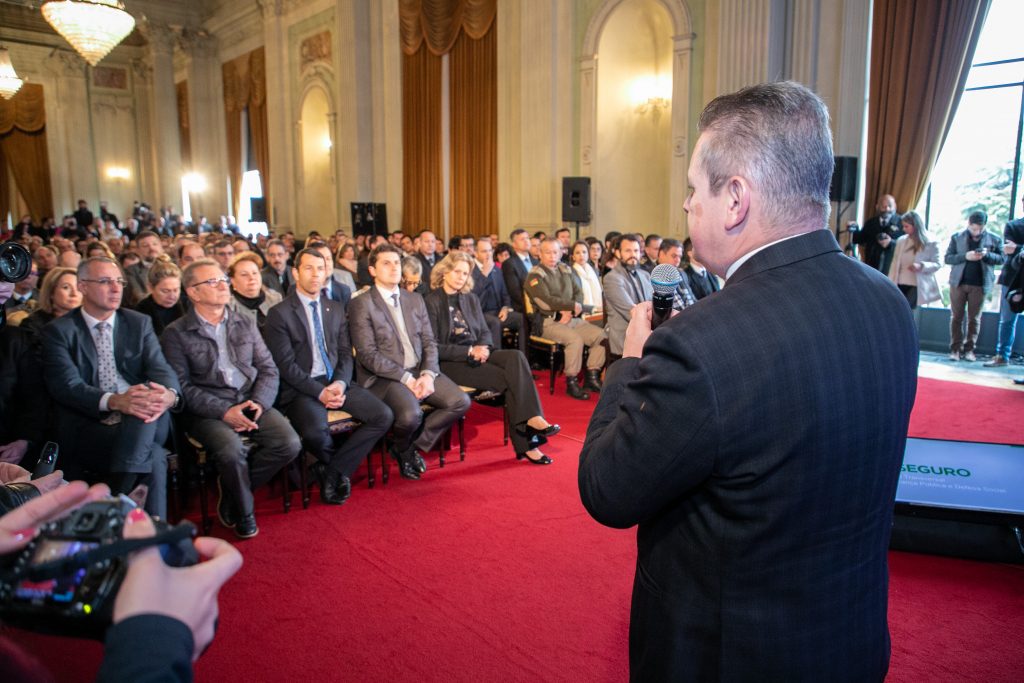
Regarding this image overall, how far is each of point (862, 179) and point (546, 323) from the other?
4195 millimetres

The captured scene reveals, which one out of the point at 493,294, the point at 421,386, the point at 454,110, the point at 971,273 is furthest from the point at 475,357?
the point at 454,110

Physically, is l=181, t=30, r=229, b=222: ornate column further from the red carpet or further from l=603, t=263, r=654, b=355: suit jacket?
the red carpet

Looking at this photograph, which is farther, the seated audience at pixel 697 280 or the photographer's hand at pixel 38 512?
the seated audience at pixel 697 280

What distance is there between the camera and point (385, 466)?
3951 millimetres

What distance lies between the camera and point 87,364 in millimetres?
3131

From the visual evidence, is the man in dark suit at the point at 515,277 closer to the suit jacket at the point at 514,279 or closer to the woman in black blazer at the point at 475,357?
the suit jacket at the point at 514,279

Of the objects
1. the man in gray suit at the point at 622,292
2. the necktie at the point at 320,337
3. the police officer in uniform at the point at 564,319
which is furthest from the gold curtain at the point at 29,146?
the necktie at the point at 320,337

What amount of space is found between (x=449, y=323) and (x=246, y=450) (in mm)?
1720

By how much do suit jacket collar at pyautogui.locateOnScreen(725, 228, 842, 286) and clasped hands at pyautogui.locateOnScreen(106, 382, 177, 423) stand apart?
9.23ft

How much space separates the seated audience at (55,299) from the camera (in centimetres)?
349

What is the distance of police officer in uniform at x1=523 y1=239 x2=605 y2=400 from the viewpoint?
6.00 meters

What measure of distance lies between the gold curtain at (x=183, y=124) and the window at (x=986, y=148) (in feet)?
61.1

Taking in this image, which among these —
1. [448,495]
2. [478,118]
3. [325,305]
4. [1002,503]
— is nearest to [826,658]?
[1002,503]

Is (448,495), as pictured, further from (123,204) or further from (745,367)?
(123,204)
